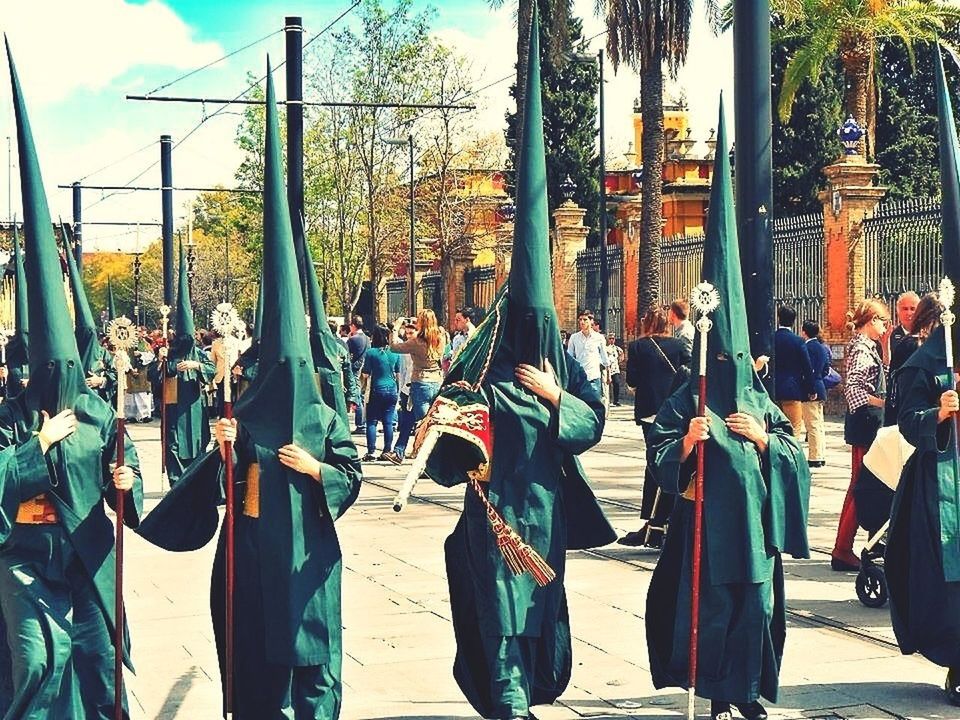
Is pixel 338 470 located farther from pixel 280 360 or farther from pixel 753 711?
pixel 753 711

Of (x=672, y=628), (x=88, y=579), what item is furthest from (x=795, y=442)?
(x=88, y=579)

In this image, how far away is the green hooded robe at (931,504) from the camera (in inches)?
261

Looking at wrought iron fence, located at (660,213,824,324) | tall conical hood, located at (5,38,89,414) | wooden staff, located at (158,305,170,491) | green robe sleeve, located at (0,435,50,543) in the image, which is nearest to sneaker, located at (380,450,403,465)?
wooden staff, located at (158,305,170,491)

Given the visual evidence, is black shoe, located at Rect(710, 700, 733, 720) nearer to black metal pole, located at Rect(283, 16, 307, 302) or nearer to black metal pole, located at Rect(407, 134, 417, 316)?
black metal pole, located at Rect(283, 16, 307, 302)

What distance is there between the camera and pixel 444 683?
7.11 m

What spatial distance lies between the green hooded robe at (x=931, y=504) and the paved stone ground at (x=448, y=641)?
326mm

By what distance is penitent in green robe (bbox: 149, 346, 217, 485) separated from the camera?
627 inches

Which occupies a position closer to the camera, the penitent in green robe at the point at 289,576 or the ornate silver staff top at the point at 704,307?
the penitent in green robe at the point at 289,576

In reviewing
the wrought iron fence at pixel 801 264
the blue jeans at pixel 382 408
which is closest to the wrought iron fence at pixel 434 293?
the wrought iron fence at pixel 801 264

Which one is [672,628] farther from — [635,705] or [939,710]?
[939,710]

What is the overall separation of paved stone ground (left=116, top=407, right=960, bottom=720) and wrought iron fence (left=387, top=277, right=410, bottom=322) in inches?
1260

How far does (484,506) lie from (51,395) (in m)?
1.81

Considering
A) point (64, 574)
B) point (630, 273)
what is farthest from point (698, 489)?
point (630, 273)

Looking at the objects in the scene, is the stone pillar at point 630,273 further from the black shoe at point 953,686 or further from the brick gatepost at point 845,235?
the black shoe at point 953,686
